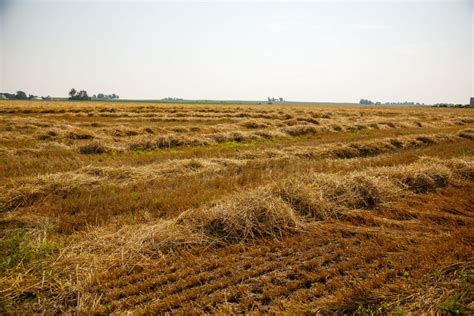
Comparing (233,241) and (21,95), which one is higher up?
(21,95)

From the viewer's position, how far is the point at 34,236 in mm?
4281

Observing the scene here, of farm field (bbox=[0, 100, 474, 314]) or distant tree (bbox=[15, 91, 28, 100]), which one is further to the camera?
distant tree (bbox=[15, 91, 28, 100])

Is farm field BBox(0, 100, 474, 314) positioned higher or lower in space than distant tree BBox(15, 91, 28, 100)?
lower

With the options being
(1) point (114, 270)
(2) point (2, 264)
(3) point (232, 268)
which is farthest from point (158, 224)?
(2) point (2, 264)

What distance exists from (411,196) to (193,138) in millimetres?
8982

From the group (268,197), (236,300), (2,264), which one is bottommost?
(236,300)

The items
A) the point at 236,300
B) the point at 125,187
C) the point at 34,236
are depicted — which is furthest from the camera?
the point at 125,187

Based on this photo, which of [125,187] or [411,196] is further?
[125,187]

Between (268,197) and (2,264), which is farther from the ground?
(268,197)

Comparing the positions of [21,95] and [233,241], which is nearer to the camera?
[233,241]

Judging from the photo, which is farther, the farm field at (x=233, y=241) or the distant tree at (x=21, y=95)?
the distant tree at (x=21, y=95)

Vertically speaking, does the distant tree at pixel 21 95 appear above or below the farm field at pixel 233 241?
above

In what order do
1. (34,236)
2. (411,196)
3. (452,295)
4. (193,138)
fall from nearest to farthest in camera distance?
(452,295)
(34,236)
(411,196)
(193,138)

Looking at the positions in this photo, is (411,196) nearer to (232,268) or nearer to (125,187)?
(232,268)
